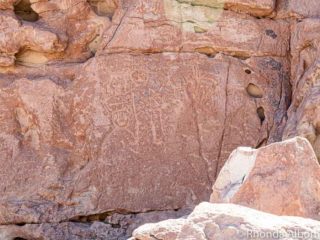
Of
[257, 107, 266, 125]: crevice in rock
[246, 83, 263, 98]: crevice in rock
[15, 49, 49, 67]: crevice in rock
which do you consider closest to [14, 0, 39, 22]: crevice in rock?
[15, 49, 49, 67]: crevice in rock

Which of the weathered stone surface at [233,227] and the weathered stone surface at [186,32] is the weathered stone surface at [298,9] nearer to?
the weathered stone surface at [186,32]

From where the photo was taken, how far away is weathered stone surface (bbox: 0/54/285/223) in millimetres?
5633

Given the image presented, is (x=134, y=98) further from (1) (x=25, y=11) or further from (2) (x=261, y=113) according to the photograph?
(1) (x=25, y=11)

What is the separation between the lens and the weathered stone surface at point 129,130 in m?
5.63

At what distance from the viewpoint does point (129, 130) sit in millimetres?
5711

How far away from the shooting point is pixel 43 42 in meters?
5.73

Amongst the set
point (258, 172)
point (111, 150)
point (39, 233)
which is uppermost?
point (258, 172)

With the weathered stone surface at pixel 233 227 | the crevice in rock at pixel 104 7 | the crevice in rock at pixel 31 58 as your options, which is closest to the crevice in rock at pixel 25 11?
the crevice in rock at pixel 31 58

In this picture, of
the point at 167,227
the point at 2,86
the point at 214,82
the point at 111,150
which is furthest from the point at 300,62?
the point at 167,227

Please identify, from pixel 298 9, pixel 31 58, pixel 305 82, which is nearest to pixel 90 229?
pixel 31 58

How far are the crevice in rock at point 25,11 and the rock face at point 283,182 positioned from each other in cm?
317

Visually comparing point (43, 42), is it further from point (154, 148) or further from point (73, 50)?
→ point (154, 148)

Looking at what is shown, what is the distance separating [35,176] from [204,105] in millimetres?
1587

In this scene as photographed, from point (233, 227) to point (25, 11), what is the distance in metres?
4.23
